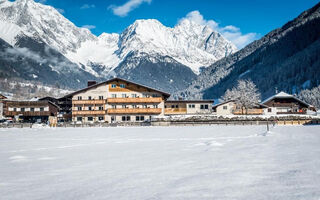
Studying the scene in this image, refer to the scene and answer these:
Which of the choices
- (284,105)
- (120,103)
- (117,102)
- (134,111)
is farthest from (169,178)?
(284,105)

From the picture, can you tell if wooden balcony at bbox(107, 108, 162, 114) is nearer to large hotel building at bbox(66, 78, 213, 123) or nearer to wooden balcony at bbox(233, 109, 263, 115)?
large hotel building at bbox(66, 78, 213, 123)

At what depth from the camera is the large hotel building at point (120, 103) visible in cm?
6119

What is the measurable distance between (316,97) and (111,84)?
92.9 metres

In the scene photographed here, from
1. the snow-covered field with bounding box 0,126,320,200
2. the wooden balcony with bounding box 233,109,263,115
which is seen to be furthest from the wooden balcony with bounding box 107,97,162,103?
the snow-covered field with bounding box 0,126,320,200

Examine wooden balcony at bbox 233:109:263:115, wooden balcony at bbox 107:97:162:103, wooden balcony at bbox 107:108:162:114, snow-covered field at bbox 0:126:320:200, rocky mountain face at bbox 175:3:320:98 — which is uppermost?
rocky mountain face at bbox 175:3:320:98

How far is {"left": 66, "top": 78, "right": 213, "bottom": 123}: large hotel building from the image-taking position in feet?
201

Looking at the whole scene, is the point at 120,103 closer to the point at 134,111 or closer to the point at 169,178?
the point at 134,111

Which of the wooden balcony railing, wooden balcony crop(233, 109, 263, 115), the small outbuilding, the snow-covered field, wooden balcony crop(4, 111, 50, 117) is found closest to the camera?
the snow-covered field

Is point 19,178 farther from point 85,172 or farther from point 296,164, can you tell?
point 296,164

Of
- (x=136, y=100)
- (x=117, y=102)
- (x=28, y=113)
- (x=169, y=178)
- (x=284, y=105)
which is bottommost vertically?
(x=169, y=178)

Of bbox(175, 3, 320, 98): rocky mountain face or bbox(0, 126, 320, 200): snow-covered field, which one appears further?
bbox(175, 3, 320, 98): rocky mountain face

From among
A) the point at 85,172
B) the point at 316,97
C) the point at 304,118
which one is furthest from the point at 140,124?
the point at 316,97

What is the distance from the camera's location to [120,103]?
203 ft

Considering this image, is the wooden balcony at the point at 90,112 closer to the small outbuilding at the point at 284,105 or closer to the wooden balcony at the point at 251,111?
the wooden balcony at the point at 251,111
